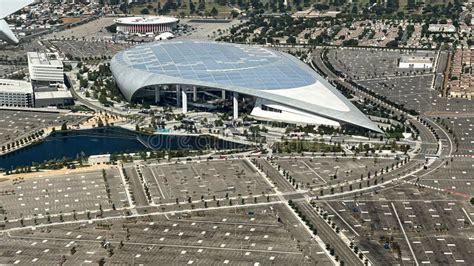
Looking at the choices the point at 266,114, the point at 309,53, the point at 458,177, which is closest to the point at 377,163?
the point at 458,177

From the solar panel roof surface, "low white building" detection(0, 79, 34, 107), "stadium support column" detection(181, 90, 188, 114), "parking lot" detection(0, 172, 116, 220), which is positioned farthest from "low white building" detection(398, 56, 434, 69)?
"parking lot" detection(0, 172, 116, 220)

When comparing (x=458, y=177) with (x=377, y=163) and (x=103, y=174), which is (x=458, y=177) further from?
(x=103, y=174)

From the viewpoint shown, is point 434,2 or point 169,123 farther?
point 434,2

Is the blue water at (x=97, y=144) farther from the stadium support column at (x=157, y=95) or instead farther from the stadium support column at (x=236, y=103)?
the stadium support column at (x=157, y=95)

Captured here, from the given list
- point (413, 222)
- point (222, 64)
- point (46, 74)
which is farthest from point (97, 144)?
point (413, 222)

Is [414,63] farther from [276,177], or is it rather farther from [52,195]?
[52,195]

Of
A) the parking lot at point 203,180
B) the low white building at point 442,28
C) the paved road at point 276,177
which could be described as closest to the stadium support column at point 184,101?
the parking lot at point 203,180
